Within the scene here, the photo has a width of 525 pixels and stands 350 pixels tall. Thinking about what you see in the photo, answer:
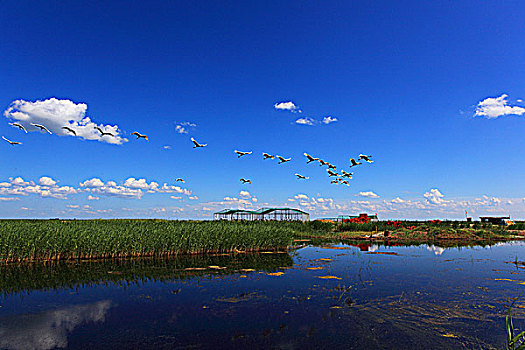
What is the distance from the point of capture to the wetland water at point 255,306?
304 inches

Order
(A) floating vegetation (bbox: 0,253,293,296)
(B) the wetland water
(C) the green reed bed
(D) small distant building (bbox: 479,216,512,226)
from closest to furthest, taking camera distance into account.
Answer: (B) the wetland water, (A) floating vegetation (bbox: 0,253,293,296), (C) the green reed bed, (D) small distant building (bbox: 479,216,512,226)

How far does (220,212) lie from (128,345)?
154ft

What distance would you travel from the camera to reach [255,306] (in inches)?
407

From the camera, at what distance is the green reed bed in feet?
59.0

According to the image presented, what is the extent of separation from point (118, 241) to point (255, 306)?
12.7m

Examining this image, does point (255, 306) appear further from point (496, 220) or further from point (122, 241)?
point (496, 220)

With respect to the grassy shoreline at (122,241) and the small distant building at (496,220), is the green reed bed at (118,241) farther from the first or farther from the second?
the small distant building at (496,220)

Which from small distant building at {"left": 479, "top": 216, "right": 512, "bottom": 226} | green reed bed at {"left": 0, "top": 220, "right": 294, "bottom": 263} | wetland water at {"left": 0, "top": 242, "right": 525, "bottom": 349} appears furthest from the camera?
small distant building at {"left": 479, "top": 216, "right": 512, "bottom": 226}

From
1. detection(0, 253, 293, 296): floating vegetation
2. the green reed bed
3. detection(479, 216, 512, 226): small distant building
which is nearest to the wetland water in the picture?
detection(0, 253, 293, 296): floating vegetation

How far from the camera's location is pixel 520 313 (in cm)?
967

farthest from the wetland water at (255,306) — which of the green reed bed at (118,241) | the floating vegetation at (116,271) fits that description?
the green reed bed at (118,241)

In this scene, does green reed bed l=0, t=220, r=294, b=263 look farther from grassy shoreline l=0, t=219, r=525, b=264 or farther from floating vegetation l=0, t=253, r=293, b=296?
floating vegetation l=0, t=253, r=293, b=296

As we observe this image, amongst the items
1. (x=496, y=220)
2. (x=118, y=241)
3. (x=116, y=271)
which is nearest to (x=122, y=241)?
(x=118, y=241)

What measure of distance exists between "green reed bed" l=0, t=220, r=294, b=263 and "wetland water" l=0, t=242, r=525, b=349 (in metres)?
1.42
